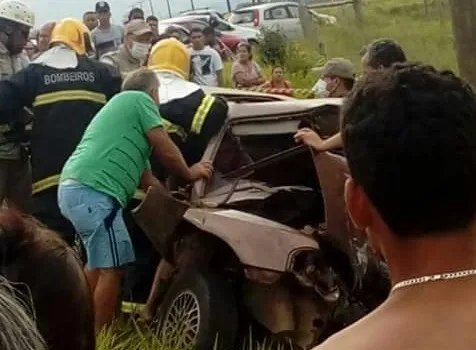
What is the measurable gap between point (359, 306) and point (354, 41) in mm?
17542

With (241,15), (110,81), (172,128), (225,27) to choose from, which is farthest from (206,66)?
(241,15)

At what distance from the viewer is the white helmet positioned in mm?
7844

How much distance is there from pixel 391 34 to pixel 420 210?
21.1m

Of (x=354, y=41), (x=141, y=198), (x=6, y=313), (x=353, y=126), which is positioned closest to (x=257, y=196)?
(x=141, y=198)

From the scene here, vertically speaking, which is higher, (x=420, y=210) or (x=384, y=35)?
(x=420, y=210)

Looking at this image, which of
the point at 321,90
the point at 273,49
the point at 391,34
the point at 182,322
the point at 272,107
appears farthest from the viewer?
the point at 391,34

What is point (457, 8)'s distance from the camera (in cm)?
980

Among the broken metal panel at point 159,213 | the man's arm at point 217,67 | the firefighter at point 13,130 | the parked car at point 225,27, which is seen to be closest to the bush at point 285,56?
the man's arm at point 217,67

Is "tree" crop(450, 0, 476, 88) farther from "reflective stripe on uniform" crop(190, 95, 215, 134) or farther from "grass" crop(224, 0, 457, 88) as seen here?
"grass" crop(224, 0, 457, 88)

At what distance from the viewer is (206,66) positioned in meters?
14.0

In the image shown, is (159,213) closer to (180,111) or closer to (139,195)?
(139,195)

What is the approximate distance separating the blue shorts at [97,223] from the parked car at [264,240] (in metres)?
0.22

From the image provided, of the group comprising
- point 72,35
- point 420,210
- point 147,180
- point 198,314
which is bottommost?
point 198,314

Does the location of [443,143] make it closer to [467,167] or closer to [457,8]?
[467,167]
